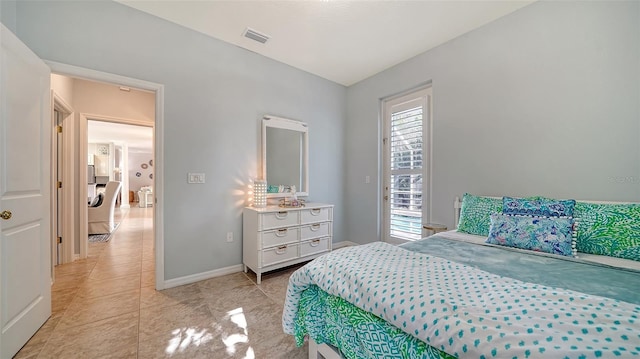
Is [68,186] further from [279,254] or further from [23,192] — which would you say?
[279,254]

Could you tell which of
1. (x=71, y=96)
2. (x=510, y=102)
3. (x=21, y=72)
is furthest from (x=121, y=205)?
(x=510, y=102)

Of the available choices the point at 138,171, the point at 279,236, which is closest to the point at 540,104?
the point at 279,236

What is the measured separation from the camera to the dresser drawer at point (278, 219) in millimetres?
2601

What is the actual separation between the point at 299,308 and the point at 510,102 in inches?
104

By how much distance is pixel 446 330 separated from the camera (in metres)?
0.74

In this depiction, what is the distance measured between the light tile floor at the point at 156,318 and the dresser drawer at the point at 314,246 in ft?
1.26

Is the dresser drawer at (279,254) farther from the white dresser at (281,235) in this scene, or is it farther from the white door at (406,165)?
the white door at (406,165)

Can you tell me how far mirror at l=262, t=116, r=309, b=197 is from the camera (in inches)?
124

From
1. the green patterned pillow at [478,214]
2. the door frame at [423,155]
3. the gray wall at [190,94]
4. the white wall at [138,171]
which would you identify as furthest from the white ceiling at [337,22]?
the white wall at [138,171]

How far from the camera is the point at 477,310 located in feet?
2.59

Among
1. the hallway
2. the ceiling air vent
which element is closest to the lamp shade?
the hallway

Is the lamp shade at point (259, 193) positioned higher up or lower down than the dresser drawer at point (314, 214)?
higher up

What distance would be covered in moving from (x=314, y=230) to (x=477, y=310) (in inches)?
91.7

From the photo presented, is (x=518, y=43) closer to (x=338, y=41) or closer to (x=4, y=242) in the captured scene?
(x=338, y=41)
